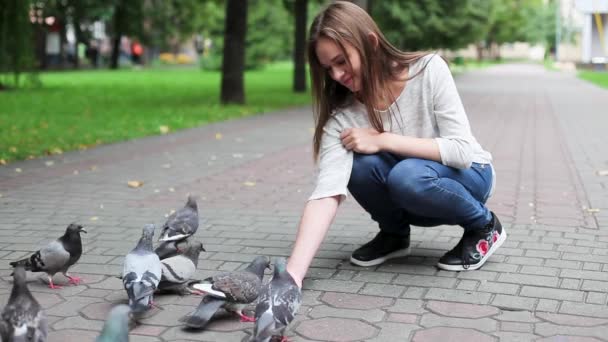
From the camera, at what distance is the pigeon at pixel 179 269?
4.17m

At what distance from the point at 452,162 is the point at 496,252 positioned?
3.61 feet

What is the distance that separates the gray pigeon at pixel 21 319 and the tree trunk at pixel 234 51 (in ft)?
52.2

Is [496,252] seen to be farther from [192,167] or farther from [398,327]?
[192,167]

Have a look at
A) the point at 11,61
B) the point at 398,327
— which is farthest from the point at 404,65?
the point at 11,61

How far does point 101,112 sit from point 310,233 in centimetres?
1345

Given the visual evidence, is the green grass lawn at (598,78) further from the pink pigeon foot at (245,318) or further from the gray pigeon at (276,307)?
the gray pigeon at (276,307)

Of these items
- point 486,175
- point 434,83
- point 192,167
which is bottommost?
point 192,167

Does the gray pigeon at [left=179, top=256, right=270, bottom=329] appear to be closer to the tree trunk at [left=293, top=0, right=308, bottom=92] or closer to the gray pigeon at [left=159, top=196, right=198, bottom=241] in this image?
the gray pigeon at [left=159, top=196, right=198, bottom=241]

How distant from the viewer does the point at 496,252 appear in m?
5.38

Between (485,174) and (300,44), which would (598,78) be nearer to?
(300,44)

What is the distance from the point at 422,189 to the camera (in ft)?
14.6

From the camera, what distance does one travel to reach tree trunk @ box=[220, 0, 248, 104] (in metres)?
18.8

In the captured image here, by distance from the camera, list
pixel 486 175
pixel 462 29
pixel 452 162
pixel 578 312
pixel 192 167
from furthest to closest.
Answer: pixel 462 29 < pixel 192 167 < pixel 486 175 < pixel 452 162 < pixel 578 312

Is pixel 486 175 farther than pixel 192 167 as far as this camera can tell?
No
